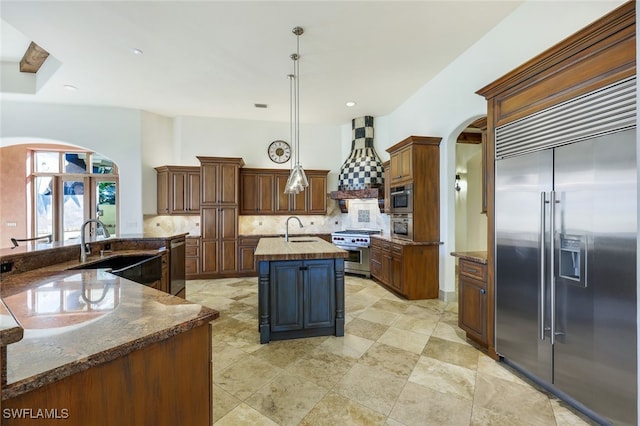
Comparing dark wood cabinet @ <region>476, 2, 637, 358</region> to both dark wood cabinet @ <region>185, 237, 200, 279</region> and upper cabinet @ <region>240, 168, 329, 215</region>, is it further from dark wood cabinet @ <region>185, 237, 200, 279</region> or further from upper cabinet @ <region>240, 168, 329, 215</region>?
dark wood cabinet @ <region>185, 237, 200, 279</region>

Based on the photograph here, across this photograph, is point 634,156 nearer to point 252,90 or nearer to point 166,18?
point 166,18

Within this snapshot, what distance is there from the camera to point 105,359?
905 mm

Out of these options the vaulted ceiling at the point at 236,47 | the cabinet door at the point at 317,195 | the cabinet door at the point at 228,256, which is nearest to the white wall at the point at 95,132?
the vaulted ceiling at the point at 236,47

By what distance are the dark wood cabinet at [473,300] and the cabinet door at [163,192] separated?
5612mm

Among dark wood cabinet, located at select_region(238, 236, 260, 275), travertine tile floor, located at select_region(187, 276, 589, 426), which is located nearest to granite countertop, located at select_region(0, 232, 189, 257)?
travertine tile floor, located at select_region(187, 276, 589, 426)

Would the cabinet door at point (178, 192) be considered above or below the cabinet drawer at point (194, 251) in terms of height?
above

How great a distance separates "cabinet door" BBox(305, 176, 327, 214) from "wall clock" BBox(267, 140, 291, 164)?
0.84 m

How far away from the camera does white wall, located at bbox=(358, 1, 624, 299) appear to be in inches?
96.5

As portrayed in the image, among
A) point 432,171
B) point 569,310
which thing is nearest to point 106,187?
point 432,171

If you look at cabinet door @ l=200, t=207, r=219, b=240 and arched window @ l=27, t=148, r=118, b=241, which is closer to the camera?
cabinet door @ l=200, t=207, r=219, b=240

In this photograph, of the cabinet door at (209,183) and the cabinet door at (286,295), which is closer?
the cabinet door at (286,295)

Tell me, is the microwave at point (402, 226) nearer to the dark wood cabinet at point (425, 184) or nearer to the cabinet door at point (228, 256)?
the dark wood cabinet at point (425, 184)

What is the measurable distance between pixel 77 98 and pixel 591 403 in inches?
304

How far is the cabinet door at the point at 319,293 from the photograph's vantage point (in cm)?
302
